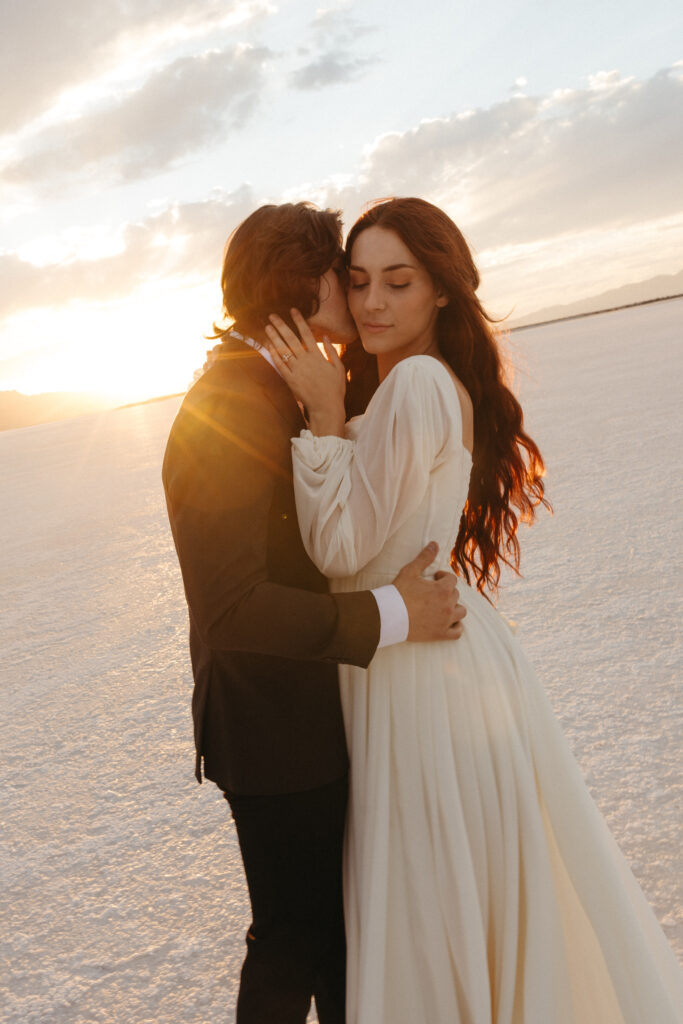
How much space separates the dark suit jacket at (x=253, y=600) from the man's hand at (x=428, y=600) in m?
0.12

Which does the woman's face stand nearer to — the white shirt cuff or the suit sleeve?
the suit sleeve

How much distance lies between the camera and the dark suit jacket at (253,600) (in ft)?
4.88

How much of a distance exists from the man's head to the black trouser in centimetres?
102

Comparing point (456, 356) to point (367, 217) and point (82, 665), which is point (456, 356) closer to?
point (367, 217)

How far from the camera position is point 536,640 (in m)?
4.34

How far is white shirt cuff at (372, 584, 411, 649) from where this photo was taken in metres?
1.64

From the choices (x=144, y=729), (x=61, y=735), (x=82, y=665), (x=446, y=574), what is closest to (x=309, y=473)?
(x=446, y=574)

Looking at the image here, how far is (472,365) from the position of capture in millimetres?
2193

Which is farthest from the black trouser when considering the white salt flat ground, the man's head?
the man's head

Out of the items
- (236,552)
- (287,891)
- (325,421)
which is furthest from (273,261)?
(287,891)

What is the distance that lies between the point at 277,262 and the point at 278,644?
0.80m

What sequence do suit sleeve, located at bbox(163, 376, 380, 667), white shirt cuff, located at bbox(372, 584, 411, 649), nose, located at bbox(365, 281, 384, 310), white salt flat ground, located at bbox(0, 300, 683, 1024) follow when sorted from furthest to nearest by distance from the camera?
white salt flat ground, located at bbox(0, 300, 683, 1024) → nose, located at bbox(365, 281, 384, 310) → white shirt cuff, located at bbox(372, 584, 411, 649) → suit sleeve, located at bbox(163, 376, 380, 667)

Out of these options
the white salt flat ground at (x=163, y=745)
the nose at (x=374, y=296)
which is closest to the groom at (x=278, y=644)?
the nose at (x=374, y=296)

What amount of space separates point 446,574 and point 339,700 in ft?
1.21
